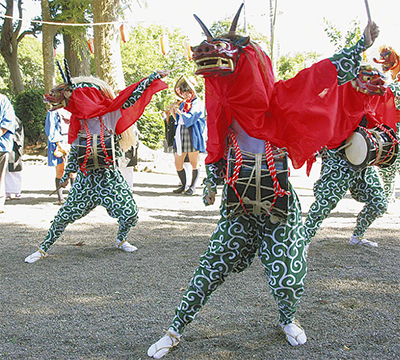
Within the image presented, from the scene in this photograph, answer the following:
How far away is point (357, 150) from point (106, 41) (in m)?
8.81

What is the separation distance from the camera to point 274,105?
101 inches

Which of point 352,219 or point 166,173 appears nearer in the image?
point 352,219

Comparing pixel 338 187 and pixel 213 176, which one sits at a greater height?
pixel 213 176

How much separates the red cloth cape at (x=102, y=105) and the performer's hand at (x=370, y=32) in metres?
2.34

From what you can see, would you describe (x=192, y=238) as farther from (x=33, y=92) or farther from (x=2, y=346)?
(x=33, y=92)

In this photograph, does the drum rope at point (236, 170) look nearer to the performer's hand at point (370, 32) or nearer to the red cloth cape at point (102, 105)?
the performer's hand at point (370, 32)

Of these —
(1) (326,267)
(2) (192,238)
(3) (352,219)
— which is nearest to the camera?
(1) (326,267)

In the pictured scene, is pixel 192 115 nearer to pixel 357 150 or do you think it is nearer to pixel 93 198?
pixel 93 198

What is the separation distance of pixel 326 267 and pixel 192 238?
6.24 ft

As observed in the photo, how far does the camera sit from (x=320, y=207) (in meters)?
4.51

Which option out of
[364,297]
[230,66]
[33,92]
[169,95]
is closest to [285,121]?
[230,66]

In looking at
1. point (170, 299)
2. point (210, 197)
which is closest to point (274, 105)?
point (210, 197)

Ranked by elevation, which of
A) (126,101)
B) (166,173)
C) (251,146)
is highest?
(126,101)

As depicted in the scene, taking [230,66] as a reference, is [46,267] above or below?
below
